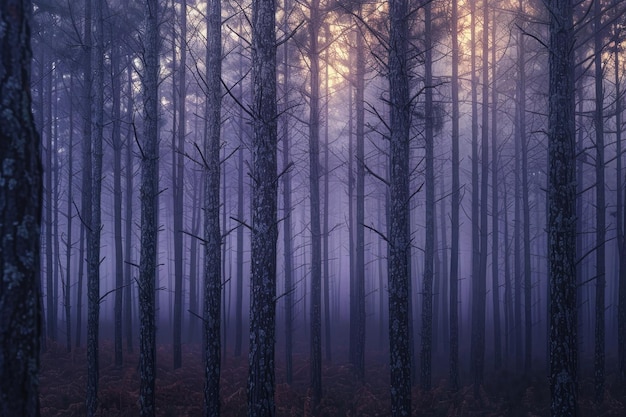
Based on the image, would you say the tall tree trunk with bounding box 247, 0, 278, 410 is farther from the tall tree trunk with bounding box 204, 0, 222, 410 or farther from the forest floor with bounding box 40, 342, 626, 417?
the forest floor with bounding box 40, 342, 626, 417

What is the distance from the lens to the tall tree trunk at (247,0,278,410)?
22.0ft

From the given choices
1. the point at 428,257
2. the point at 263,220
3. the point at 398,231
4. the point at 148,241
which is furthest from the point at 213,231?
the point at 428,257

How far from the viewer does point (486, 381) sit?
591 inches

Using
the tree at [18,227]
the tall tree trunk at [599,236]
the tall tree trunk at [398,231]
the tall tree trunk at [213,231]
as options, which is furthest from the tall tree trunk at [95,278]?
the tall tree trunk at [599,236]

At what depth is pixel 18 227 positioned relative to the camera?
3184 millimetres

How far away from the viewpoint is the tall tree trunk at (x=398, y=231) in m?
7.70

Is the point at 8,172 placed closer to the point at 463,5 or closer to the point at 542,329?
the point at 463,5

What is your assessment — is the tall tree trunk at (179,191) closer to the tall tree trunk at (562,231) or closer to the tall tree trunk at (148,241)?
the tall tree trunk at (148,241)

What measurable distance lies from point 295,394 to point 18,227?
10.9m

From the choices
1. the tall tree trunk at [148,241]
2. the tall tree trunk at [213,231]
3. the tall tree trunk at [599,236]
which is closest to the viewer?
the tall tree trunk at [148,241]

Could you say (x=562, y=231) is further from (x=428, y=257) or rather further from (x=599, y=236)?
(x=599, y=236)

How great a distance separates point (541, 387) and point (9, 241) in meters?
14.7

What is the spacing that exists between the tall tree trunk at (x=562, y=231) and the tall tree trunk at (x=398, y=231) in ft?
7.98

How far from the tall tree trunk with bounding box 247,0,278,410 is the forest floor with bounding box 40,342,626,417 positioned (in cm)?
473
